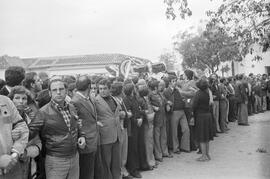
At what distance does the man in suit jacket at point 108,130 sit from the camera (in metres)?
6.16

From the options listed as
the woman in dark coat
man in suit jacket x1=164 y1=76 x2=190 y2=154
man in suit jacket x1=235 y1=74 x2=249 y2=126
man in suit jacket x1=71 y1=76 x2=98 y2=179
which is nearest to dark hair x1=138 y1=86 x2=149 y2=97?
the woman in dark coat

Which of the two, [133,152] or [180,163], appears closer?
[133,152]

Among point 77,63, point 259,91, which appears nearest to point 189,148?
point 259,91

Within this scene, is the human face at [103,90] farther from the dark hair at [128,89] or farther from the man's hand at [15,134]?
the man's hand at [15,134]

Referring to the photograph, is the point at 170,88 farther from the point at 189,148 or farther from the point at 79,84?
the point at 79,84

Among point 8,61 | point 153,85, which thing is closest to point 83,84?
point 153,85

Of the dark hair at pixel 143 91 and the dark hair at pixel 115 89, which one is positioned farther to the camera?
the dark hair at pixel 143 91

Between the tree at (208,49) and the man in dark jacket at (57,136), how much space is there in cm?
741

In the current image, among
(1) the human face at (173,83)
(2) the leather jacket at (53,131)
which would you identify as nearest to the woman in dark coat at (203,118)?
(1) the human face at (173,83)

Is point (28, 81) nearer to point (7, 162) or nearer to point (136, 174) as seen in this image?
point (7, 162)

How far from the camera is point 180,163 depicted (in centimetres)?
853

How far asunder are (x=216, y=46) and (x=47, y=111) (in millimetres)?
7970

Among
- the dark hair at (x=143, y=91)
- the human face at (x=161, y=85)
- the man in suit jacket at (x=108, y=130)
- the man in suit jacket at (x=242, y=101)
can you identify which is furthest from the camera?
the man in suit jacket at (x=242, y=101)

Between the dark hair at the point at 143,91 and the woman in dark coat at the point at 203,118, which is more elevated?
the dark hair at the point at 143,91
